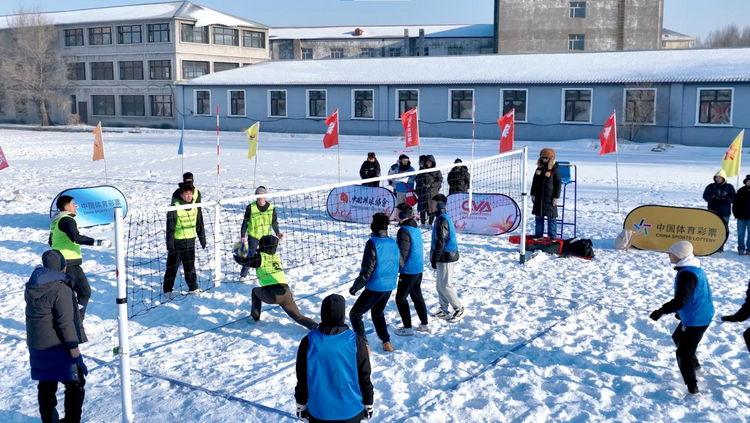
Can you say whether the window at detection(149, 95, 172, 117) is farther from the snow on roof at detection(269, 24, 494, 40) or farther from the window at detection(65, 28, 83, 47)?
the snow on roof at detection(269, 24, 494, 40)

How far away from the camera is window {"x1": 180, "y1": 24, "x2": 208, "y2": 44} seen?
5594 cm

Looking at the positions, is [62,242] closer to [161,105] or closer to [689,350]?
[689,350]

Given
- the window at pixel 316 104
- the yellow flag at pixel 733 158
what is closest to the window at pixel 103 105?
the window at pixel 316 104

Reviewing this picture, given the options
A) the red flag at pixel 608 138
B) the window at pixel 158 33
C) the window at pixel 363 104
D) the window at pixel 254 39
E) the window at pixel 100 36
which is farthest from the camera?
the window at pixel 254 39

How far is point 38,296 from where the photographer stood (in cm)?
562

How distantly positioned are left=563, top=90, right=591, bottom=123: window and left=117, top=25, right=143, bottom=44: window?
36.2 metres

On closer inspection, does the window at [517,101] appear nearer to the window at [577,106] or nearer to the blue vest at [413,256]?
the window at [577,106]

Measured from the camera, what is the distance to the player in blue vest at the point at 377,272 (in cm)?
727

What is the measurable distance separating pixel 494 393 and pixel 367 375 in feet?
8.12

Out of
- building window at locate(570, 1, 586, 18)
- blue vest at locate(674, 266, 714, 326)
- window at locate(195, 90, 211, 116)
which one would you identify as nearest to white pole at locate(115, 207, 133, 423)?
blue vest at locate(674, 266, 714, 326)

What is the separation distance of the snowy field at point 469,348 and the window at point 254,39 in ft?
158

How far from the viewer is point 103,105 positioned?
193 feet

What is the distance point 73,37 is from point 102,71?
4.19 m

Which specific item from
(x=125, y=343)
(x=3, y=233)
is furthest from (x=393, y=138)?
(x=125, y=343)
